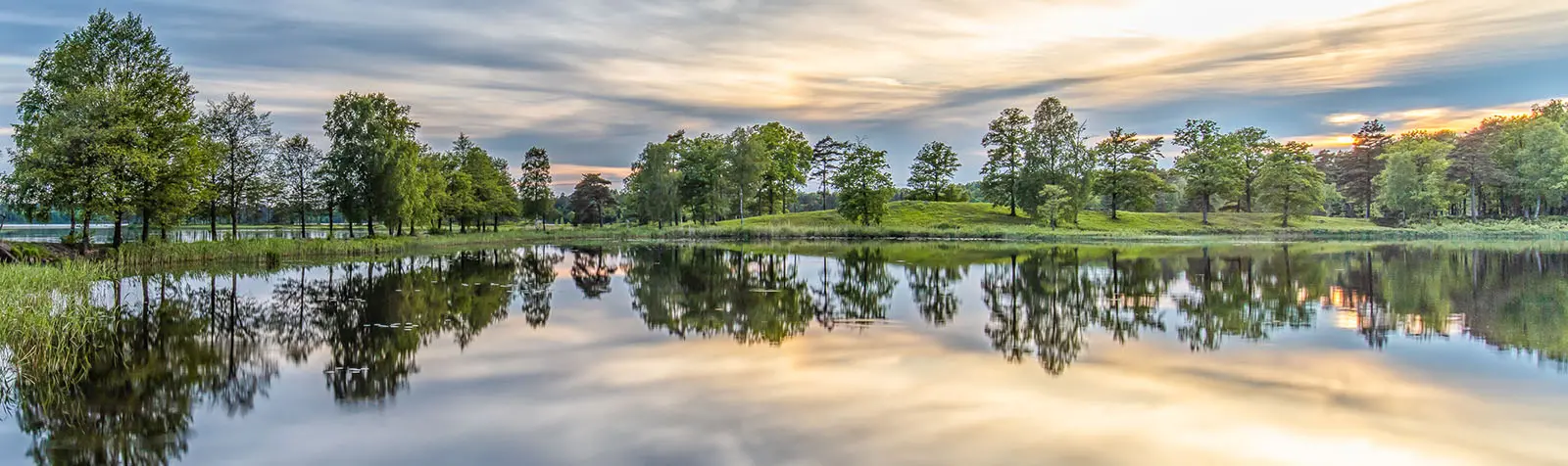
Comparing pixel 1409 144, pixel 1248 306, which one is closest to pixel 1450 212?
pixel 1409 144

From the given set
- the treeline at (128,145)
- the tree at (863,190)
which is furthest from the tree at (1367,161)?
the treeline at (128,145)

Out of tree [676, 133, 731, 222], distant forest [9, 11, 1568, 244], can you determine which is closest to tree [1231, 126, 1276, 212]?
distant forest [9, 11, 1568, 244]

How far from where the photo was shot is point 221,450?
7.21 metres

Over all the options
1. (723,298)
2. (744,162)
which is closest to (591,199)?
(744,162)

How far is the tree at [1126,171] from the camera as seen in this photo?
71438 mm

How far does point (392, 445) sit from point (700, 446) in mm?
2851

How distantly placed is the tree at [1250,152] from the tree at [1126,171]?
7647 millimetres

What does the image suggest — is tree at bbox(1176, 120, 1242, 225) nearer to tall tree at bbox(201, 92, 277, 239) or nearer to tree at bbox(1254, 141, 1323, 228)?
tree at bbox(1254, 141, 1323, 228)

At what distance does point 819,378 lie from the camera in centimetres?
1027

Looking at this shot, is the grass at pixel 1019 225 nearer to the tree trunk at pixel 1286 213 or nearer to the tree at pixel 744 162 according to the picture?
the tree trunk at pixel 1286 213

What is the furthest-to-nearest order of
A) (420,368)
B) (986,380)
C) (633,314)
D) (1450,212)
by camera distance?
1. (1450,212)
2. (633,314)
3. (420,368)
4. (986,380)

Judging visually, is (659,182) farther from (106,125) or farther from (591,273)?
(106,125)

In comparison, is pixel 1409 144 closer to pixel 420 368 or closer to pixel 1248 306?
pixel 1248 306

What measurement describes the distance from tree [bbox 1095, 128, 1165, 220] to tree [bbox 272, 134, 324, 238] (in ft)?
197
